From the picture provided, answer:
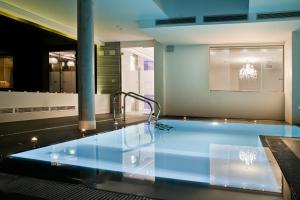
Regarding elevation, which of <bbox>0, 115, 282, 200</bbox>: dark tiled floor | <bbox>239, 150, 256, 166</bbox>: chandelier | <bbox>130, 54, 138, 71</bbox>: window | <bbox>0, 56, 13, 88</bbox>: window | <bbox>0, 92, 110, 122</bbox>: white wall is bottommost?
<bbox>239, 150, 256, 166</bbox>: chandelier

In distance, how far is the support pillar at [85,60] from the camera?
223 inches

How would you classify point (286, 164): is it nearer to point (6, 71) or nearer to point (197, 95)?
point (6, 71)

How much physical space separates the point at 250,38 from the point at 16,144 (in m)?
7.36

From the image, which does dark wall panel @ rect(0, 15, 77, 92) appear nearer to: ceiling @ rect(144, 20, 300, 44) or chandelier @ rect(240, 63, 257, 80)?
ceiling @ rect(144, 20, 300, 44)

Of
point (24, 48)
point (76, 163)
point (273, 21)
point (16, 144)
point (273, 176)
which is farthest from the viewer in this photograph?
point (24, 48)

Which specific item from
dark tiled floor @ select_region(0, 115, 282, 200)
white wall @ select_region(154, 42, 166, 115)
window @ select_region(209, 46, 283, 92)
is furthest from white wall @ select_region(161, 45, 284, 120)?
dark tiled floor @ select_region(0, 115, 282, 200)

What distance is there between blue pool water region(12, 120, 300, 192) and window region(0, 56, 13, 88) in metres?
3.91

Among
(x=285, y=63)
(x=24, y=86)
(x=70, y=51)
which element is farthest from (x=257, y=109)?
(x=24, y=86)

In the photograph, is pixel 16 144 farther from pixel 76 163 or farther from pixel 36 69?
pixel 36 69

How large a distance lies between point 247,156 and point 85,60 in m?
3.66

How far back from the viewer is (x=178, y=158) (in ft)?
10.8

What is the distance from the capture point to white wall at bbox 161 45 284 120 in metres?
9.60

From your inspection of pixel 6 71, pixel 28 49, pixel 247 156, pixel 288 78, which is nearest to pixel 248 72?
pixel 288 78

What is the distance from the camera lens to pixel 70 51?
31.7ft
